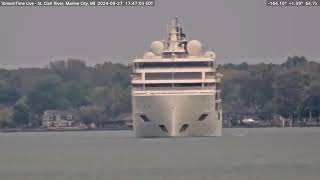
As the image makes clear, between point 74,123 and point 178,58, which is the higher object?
point 178,58

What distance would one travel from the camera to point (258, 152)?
78.8 metres

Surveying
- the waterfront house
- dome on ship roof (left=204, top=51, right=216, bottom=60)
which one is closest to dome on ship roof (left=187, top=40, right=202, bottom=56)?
dome on ship roof (left=204, top=51, right=216, bottom=60)

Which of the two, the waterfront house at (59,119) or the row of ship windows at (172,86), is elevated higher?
the row of ship windows at (172,86)

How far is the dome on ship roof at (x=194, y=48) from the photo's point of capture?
104375 mm

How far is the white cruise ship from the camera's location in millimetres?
92750

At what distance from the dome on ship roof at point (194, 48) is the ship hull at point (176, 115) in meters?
10.8

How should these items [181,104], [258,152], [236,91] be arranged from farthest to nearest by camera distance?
[236,91] → [181,104] → [258,152]

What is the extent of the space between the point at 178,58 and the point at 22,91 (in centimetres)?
8245

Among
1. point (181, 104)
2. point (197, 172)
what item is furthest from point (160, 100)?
point (197, 172)

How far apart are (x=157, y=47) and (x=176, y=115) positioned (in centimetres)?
1321

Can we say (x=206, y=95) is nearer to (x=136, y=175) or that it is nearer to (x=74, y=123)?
(x=136, y=175)

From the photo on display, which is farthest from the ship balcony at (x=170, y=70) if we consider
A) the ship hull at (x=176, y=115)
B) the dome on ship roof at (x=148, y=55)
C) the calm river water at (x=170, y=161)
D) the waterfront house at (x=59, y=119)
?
the waterfront house at (x=59, y=119)

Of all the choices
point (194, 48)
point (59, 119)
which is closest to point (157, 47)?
point (194, 48)

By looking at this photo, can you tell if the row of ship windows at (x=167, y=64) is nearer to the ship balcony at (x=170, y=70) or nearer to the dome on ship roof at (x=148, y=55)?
the ship balcony at (x=170, y=70)
